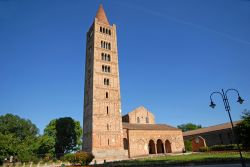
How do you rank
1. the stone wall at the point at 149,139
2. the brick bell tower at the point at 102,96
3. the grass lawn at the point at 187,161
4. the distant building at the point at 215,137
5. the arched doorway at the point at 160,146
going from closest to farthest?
the grass lawn at the point at 187,161 → the brick bell tower at the point at 102,96 → the stone wall at the point at 149,139 → the arched doorway at the point at 160,146 → the distant building at the point at 215,137

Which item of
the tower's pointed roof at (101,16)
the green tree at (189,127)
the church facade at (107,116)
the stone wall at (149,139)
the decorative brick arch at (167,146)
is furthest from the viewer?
the green tree at (189,127)

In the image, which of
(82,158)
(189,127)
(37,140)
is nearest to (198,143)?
(82,158)

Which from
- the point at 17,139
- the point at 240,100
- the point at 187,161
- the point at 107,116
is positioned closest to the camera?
the point at 240,100

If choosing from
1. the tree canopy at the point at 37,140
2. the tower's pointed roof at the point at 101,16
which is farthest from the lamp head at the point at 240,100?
the tree canopy at the point at 37,140

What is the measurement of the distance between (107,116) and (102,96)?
4015mm

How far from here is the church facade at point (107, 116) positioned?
35.3 metres

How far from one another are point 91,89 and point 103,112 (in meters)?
5.23

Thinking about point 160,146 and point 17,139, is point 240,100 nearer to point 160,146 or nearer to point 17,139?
point 160,146

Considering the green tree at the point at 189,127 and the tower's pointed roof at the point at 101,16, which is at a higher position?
the tower's pointed roof at the point at 101,16

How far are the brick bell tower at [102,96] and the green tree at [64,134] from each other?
13110mm

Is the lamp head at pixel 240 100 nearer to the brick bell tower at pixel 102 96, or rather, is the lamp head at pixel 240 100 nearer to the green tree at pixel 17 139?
the brick bell tower at pixel 102 96

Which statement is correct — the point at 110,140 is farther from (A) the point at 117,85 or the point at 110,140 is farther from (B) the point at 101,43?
(B) the point at 101,43

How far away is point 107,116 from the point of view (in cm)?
3725

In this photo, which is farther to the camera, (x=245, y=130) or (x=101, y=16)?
(x=101, y=16)
